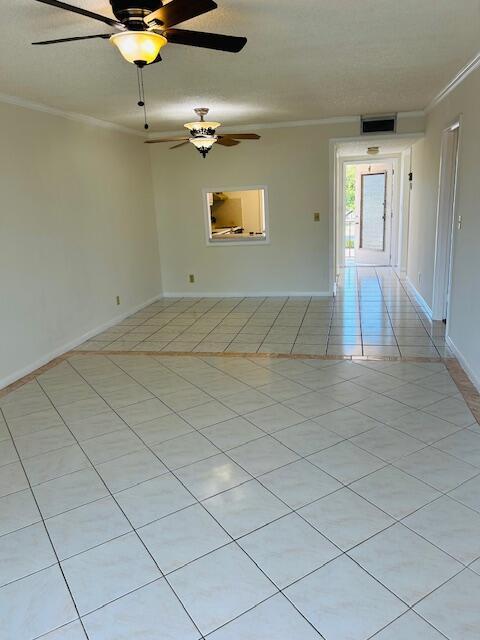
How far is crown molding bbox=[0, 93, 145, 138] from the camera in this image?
12.6ft

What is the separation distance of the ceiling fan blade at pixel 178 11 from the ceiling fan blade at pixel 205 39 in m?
0.08

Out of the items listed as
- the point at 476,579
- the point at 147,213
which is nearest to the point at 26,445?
the point at 476,579

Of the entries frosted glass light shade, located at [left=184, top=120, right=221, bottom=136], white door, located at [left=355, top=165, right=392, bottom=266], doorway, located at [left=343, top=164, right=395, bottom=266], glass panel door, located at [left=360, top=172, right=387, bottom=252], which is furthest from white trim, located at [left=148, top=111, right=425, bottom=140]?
glass panel door, located at [left=360, top=172, right=387, bottom=252]

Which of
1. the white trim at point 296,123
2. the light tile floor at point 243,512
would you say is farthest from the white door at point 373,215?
the light tile floor at point 243,512

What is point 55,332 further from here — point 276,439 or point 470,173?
point 470,173

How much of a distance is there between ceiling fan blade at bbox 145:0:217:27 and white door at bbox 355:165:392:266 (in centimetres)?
806

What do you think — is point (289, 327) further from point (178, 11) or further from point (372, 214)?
point (372, 214)

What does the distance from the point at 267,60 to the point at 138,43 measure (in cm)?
144

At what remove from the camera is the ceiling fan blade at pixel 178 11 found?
178 cm

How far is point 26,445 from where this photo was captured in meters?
2.81

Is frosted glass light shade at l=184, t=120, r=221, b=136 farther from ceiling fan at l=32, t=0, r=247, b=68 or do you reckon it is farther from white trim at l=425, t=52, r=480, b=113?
ceiling fan at l=32, t=0, r=247, b=68

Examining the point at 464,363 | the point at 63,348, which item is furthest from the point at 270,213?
the point at 464,363

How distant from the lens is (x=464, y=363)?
3672 millimetres

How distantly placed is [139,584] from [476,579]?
4.13ft
